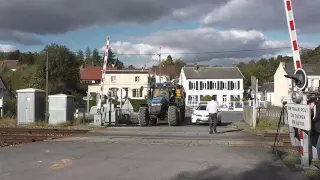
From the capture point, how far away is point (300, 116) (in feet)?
32.5

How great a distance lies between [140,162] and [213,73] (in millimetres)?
78326

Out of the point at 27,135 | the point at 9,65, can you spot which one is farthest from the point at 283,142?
the point at 9,65

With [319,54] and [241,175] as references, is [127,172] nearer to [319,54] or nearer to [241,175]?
[241,175]

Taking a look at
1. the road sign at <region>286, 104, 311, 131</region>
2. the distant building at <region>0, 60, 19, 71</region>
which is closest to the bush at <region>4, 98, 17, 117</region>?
the road sign at <region>286, 104, 311, 131</region>

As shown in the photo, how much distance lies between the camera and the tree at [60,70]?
245 feet

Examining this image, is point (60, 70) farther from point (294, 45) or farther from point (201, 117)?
point (294, 45)

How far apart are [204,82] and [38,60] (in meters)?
33.8

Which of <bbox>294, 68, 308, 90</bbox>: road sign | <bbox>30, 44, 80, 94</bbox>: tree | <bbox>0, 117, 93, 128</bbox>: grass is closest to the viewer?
<bbox>294, 68, 308, 90</bbox>: road sign

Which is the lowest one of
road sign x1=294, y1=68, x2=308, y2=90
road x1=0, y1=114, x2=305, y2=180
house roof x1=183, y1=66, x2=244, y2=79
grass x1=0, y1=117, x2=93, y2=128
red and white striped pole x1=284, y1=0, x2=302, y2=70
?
road x1=0, y1=114, x2=305, y2=180

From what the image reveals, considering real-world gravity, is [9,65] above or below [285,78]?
above

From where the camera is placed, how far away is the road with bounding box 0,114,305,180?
9.02 m

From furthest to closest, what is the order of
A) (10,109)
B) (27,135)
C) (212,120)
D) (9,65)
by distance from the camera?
(9,65) → (10,109) → (212,120) → (27,135)

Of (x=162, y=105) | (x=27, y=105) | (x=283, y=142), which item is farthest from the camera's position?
(x=162, y=105)

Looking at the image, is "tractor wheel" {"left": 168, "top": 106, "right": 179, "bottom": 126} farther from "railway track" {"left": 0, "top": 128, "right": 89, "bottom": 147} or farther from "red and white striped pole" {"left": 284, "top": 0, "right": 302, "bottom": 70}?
"red and white striped pole" {"left": 284, "top": 0, "right": 302, "bottom": 70}
